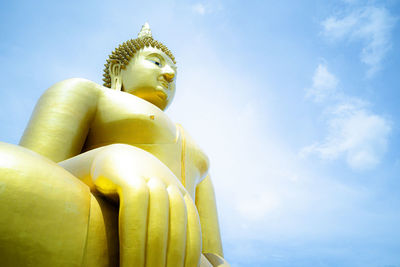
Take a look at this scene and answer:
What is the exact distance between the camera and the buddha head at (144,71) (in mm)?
3326

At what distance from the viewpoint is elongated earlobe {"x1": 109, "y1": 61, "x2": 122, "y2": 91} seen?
3457 mm

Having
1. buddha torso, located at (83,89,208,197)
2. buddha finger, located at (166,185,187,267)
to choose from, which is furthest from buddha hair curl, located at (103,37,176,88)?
buddha finger, located at (166,185,187,267)

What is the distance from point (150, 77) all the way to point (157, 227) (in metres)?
2.36

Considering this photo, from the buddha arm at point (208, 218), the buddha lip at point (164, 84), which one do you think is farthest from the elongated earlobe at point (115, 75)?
the buddha arm at point (208, 218)

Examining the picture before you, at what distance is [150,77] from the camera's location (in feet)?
10.9

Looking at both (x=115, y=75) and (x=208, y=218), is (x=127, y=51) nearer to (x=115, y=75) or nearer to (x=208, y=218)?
(x=115, y=75)

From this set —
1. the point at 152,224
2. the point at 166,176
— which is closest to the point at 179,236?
the point at 152,224

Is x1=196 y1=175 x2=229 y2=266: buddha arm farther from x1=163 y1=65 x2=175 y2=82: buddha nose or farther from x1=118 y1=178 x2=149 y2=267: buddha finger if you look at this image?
x1=118 y1=178 x2=149 y2=267: buddha finger

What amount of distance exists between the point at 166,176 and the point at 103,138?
1317 mm

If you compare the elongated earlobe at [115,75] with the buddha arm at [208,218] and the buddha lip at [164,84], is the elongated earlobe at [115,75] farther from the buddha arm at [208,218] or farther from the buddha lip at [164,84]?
the buddha arm at [208,218]

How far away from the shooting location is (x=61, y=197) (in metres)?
1.17

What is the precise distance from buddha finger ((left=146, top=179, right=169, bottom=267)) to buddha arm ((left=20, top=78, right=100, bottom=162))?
1227mm

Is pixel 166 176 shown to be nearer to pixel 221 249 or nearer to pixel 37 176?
pixel 37 176

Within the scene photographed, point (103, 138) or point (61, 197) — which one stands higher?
point (103, 138)
